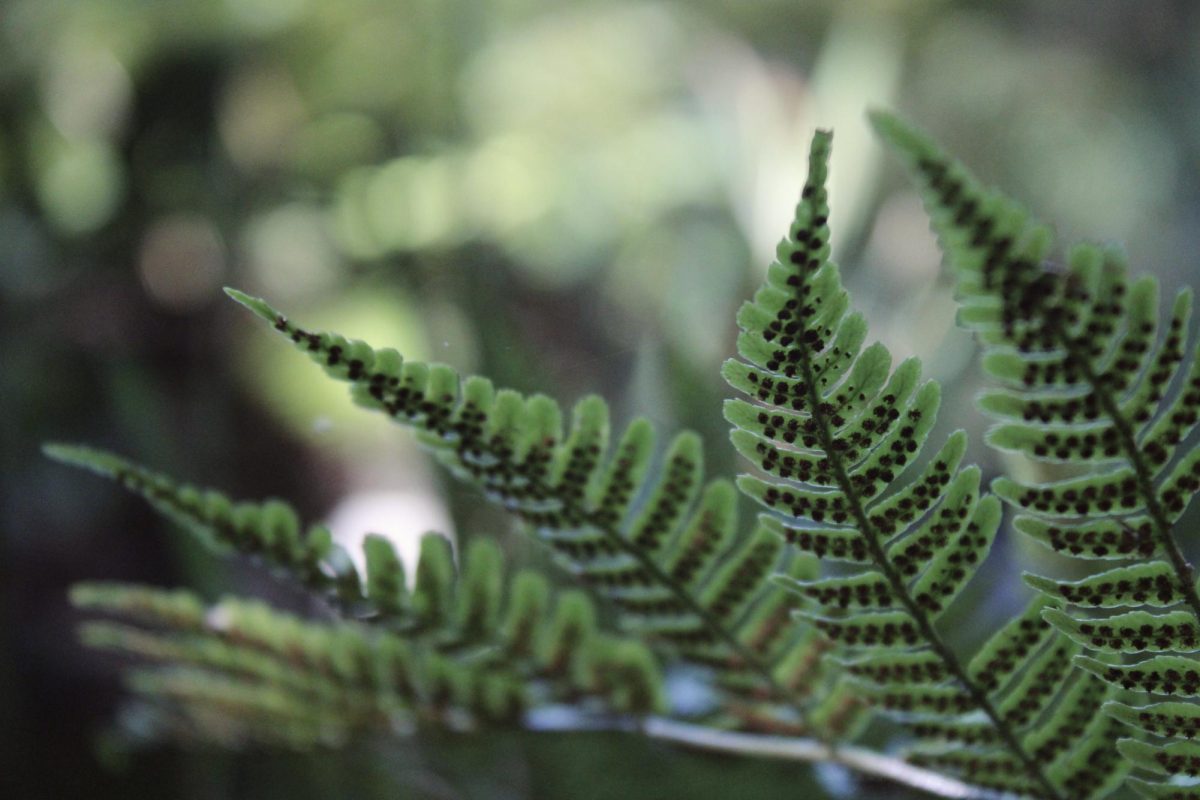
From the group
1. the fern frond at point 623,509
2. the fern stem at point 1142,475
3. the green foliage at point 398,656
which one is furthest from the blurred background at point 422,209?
the fern stem at point 1142,475

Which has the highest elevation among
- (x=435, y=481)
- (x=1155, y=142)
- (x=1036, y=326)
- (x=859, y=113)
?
(x=1155, y=142)

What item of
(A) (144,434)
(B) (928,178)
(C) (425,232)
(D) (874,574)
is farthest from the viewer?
(C) (425,232)

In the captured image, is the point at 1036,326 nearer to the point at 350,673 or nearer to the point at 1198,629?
the point at 1198,629

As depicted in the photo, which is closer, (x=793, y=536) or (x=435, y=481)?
(x=793, y=536)

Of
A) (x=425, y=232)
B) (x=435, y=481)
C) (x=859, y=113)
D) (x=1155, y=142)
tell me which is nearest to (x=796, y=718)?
(x=435, y=481)

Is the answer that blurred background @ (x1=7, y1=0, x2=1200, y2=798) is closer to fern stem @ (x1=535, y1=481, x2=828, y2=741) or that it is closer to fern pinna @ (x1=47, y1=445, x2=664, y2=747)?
fern pinna @ (x1=47, y1=445, x2=664, y2=747)

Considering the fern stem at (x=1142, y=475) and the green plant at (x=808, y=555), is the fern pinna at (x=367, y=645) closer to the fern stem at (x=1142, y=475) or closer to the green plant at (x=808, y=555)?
the green plant at (x=808, y=555)

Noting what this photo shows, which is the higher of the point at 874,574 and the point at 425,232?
the point at 425,232
